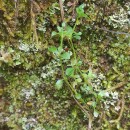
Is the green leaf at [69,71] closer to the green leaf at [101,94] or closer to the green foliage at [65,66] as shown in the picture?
the green foliage at [65,66]

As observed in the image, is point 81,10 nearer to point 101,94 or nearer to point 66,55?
point 66,55

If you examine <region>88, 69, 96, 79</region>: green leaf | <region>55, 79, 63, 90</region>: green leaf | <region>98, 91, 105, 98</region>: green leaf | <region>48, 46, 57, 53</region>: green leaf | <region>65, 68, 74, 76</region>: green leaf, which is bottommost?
<region>98, 91, 105, 98</region>: green leaf

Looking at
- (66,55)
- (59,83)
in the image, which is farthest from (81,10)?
(59,83)

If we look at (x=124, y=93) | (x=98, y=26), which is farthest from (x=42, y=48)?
(x=124, y=93)

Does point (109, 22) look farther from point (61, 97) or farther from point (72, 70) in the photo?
point (61, 97)

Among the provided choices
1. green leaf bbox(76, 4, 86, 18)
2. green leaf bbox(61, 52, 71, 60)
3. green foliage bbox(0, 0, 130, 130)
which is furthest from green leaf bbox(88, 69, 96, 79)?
green leaf bbox(76, 4, 86, 18)

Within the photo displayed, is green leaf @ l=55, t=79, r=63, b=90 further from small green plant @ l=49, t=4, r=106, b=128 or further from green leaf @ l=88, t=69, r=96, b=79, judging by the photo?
green leaf @ l=88, t=69, r=96, b=79

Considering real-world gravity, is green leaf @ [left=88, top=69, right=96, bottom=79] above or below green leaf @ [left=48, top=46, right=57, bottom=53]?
below

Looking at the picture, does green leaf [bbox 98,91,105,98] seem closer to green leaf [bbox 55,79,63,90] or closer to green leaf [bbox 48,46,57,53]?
green leaf [bbox 55,79,63,90]

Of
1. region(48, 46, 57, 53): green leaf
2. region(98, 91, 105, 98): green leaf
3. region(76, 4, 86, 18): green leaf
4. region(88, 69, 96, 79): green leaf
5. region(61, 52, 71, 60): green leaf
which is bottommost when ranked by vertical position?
region(98, 91, 105, 98): green leaf

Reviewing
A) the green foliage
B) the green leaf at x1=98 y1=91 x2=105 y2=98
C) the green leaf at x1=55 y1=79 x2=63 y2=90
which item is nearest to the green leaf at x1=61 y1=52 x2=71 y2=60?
the green foliage

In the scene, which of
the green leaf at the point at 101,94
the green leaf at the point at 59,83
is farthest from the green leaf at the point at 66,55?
the green leaf at the point at 101,94
